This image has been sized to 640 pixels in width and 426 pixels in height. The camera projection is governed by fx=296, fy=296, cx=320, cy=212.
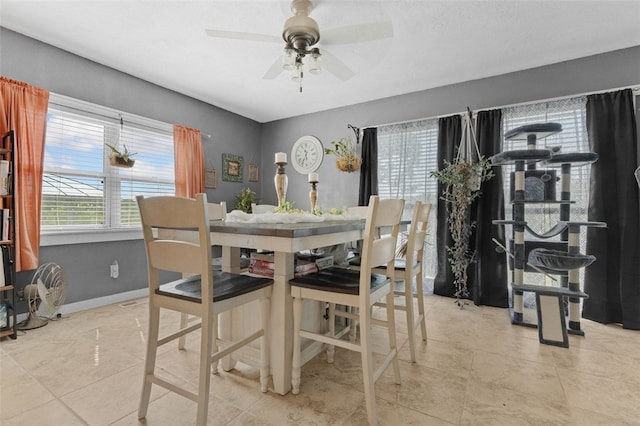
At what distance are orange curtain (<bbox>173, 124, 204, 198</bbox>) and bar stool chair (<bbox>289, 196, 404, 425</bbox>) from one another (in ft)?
9.15

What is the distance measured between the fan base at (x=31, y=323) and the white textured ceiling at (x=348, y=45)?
242 cm

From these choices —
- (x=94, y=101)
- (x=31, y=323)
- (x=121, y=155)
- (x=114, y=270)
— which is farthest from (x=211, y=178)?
(x=31, y=323)

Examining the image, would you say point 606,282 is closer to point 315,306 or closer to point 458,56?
point 458,56

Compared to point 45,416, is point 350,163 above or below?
above

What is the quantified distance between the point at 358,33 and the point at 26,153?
114 inches

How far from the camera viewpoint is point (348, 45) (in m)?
2.71

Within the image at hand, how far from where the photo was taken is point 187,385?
5.44 ft

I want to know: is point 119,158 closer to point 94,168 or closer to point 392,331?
point 94,168

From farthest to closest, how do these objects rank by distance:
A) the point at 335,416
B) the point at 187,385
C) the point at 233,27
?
the point at 233,27, the point at 187,385, the point at 335,416

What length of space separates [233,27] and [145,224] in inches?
78.8

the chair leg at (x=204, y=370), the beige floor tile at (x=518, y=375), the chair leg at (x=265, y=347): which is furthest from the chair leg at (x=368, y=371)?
the beige floor tile at (x=518, y=375)

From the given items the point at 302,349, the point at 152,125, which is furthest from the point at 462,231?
the point at 152,125

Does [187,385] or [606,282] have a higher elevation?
[606,282]

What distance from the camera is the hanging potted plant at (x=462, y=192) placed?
3.12 metres
